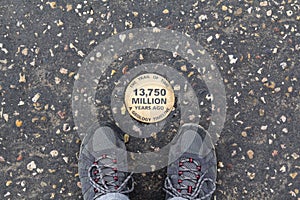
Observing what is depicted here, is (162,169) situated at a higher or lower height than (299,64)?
A: lower

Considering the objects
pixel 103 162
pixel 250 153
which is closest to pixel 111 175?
pixel 103 162

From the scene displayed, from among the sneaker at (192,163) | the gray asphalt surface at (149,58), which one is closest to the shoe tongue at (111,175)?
the gray asphalt surface at (149,58)

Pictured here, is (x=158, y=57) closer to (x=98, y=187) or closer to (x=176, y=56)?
(x=176, y=56)

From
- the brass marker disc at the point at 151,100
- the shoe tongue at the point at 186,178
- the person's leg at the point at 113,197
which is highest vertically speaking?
the brass marker disc at the point at 151,100

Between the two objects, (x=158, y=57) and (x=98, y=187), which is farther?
(x=158, y=57)

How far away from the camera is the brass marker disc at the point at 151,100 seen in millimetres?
2512

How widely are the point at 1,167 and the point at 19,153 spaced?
0.46 feet

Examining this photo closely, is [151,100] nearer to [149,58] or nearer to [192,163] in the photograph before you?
[149,58]

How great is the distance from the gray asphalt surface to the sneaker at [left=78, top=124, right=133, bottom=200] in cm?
8

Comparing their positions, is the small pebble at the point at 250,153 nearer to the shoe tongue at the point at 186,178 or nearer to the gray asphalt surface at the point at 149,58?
the gray asphalt surface at the point at 149,58

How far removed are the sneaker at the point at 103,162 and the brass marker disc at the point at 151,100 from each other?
19 cm

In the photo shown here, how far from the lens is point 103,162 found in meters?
2.45

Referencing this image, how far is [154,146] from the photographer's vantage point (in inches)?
98.6

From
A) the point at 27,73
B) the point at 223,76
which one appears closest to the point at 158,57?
the point at 223,76
